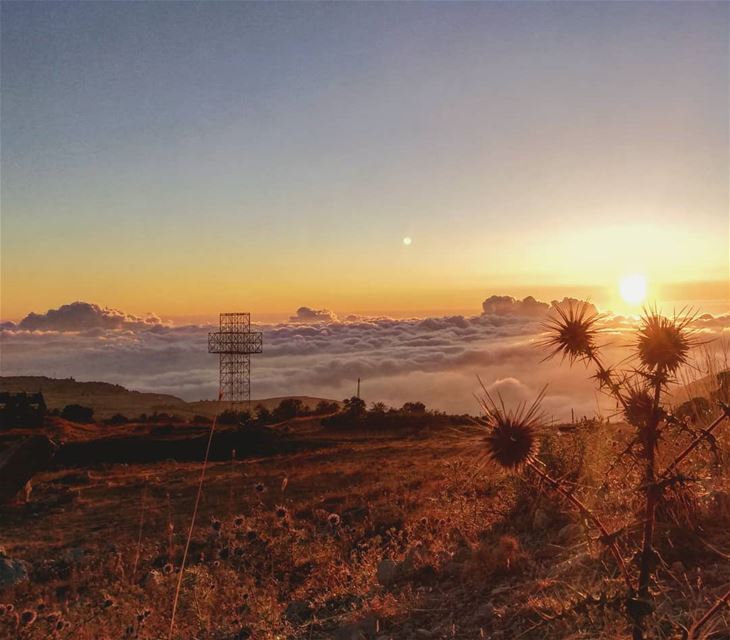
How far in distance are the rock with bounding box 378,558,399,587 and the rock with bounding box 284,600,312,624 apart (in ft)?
2.27

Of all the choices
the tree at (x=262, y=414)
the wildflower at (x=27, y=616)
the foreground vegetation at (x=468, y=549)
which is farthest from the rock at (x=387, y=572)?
the tree at (x=262, y=414)

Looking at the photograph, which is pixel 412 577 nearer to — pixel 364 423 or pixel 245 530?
pixel 245 530

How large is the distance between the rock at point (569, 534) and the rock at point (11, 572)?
673 centimetres

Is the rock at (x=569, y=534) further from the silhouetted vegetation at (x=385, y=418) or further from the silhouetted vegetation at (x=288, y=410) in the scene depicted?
the silhouetted vegetation at (x=288, y=410)

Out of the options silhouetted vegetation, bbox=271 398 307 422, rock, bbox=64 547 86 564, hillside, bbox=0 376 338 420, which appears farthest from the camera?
hillside, bbox=0 376 338 420

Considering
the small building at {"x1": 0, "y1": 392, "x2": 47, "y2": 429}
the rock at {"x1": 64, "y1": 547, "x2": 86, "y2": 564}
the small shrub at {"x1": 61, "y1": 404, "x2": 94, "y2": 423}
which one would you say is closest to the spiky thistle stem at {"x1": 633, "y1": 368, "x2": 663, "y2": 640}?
the rock at {"x1": 64, "y1": 547, "x2": 86, "y2": 564}

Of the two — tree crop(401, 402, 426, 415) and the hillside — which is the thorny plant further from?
the hillside

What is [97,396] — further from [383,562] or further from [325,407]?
[383,562]

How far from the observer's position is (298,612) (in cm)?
576

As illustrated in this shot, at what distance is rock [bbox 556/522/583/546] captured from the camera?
571 centimetres

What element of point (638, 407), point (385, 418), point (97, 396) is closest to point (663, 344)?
point (638, 407)

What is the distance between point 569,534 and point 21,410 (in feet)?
120

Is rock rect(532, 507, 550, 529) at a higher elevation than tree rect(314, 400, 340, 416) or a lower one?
higher

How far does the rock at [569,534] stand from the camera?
5.71 meters
